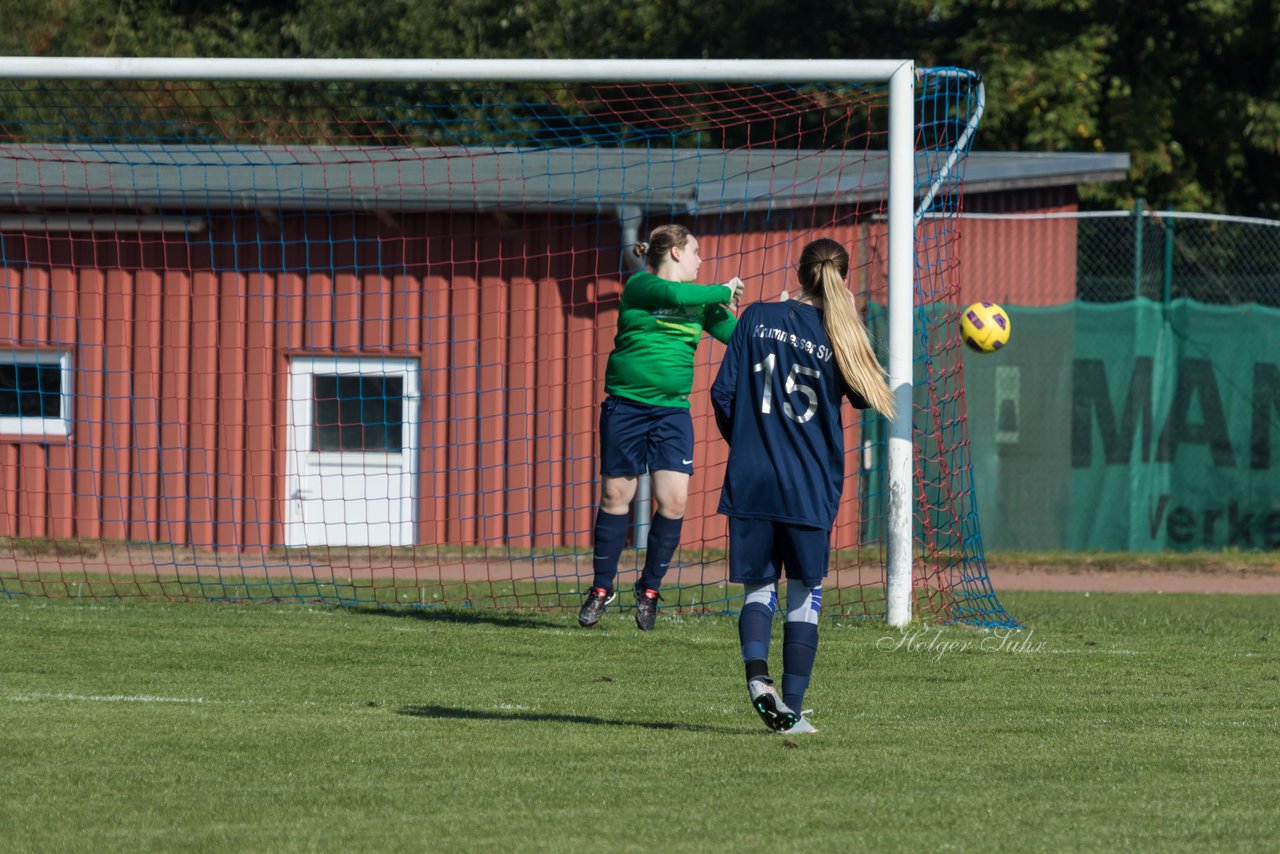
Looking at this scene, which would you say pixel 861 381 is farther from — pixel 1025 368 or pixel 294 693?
pixel 1025 368

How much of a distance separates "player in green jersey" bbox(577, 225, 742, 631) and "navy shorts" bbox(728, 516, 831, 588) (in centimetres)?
276

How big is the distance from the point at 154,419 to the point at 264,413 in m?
0.95

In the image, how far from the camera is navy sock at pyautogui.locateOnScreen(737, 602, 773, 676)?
6.20 m

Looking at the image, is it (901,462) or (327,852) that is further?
(901,462)

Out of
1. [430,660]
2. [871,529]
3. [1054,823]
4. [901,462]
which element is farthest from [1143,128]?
[1054,823]

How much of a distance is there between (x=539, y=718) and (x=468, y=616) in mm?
3307

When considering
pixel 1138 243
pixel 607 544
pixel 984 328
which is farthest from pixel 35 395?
pixel 1138 243

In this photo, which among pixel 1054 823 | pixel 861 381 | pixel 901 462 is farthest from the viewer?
pixel 901 462

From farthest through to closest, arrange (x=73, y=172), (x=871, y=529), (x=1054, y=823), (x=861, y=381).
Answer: (x=73, y=172)
(x=871, y=529)
(x=861, y=381)
(x=1054, y=823)

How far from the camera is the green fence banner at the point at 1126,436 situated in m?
15.1

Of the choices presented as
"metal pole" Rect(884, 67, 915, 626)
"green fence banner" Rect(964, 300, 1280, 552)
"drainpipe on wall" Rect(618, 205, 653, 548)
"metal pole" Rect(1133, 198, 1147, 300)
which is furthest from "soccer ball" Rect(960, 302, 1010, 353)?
"metal pole" Rect(1133, 198, 1147, 300)

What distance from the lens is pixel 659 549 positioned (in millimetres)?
9031

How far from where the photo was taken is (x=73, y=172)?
15547mm

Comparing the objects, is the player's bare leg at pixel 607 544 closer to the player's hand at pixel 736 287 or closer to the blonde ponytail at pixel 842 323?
the player's hand at pixel 736 287
